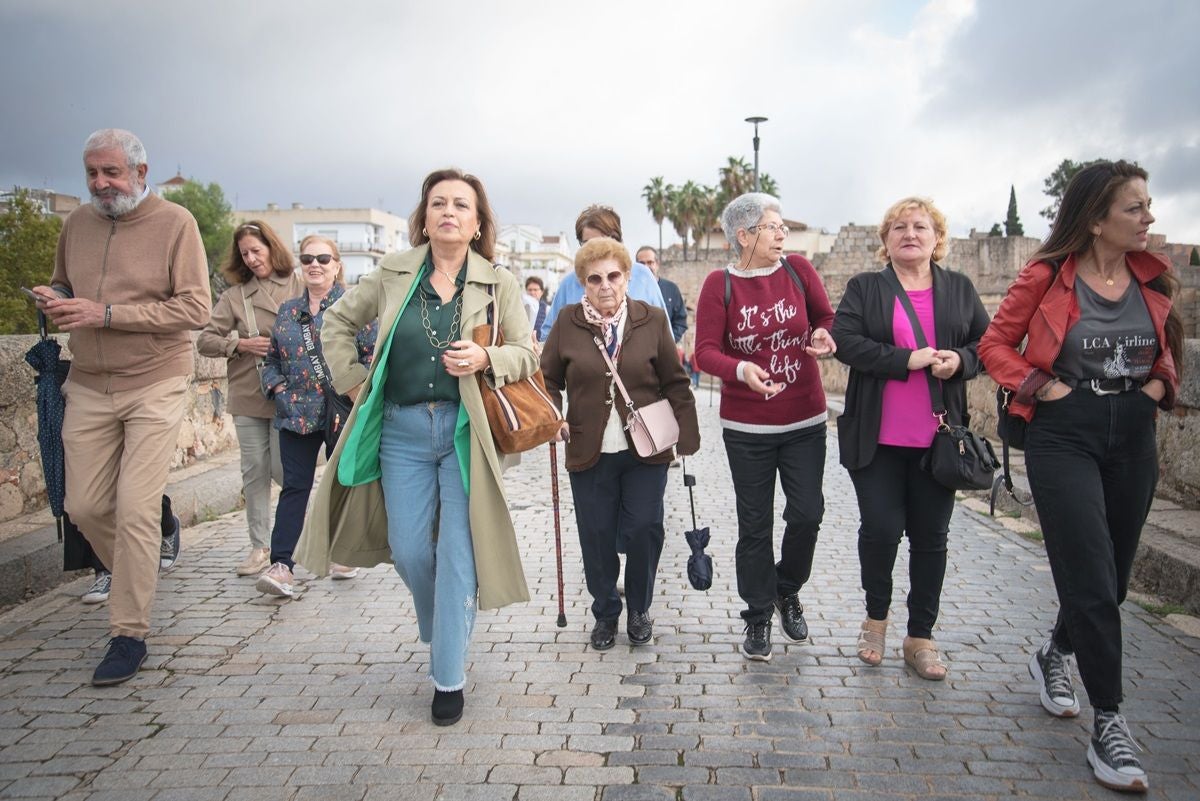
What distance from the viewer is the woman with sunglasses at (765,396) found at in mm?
4316

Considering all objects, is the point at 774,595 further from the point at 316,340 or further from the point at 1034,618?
the point at 316,340

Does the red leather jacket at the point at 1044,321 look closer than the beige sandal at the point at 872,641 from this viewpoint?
Yes

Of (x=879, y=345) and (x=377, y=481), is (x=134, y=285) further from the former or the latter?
(x=879, y=345)

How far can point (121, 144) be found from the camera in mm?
4445

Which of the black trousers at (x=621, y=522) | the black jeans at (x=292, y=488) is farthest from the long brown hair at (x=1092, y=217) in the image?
the black jeans at (x=292, y=488)

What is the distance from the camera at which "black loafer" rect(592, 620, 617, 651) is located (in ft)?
14.7

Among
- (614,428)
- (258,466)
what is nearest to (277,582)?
(258,466)

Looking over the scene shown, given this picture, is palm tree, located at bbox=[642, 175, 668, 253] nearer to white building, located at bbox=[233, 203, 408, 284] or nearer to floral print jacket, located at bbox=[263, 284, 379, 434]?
white building, located at bbox=[233, 203, 408, 284]

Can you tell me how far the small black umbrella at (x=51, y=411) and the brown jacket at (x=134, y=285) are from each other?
0.13m

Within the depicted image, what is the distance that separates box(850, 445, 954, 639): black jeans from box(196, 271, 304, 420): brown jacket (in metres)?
3.81

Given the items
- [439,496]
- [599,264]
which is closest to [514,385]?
[439,496]

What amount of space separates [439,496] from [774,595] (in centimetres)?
173

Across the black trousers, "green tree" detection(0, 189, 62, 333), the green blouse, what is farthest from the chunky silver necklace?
"green tree" detection(0, 189, 62, 333)

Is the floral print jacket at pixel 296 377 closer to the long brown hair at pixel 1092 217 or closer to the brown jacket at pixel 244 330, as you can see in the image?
the brown jacket at pixel 244 330
